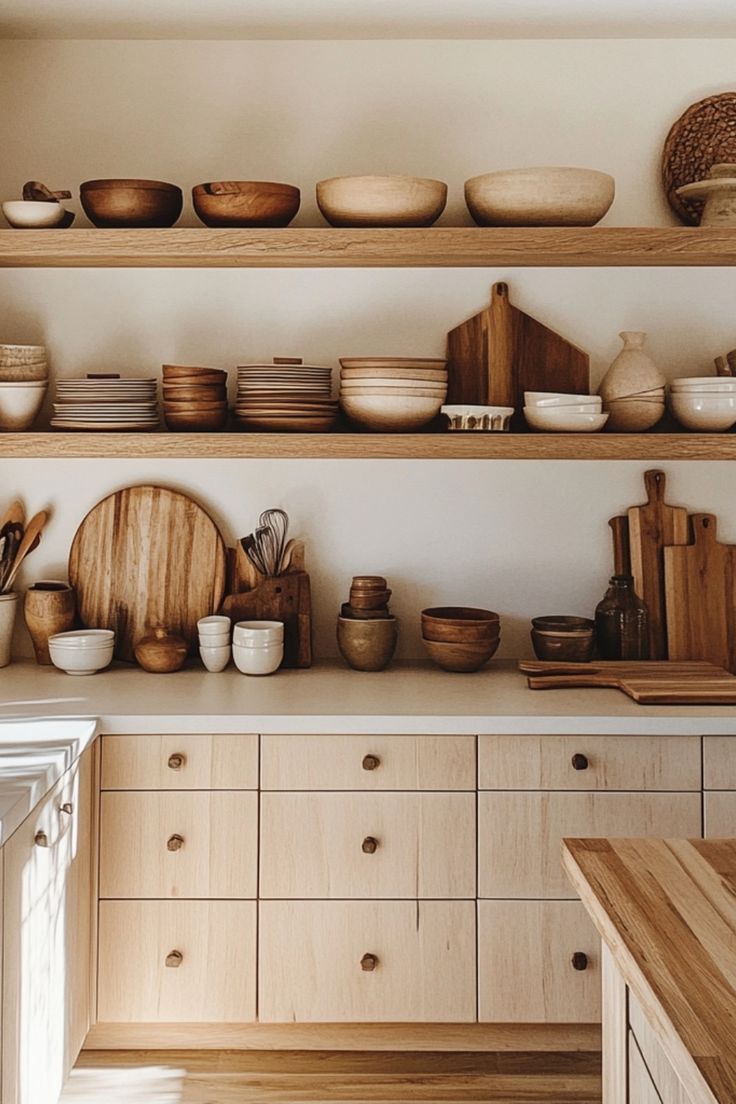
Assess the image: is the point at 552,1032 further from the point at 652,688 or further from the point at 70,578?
the point at 70,578

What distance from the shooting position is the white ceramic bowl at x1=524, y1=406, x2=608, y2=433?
→ 9.02 ft

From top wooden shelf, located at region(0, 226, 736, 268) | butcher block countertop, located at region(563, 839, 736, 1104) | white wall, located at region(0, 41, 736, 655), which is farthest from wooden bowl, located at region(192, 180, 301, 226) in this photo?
butcher block countertop, located at region(563, 839, 736, 1104)

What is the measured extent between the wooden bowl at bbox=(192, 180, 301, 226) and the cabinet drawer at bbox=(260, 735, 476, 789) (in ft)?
4.21

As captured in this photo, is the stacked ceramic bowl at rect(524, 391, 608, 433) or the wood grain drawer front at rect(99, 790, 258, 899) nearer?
the wood grain drawer front at rect(99, 790, 258, 899)

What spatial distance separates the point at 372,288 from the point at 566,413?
68cm

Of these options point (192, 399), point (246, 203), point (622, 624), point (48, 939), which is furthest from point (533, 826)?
point (246, 203)

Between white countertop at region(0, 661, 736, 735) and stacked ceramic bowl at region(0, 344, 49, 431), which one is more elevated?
stacked ceramic bowl at region(0, 344, 49, 431)

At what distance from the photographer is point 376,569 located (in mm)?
3092

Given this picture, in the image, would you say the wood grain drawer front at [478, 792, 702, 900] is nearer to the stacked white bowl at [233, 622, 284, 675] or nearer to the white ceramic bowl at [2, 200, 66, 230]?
the stacked white bowl at [233, 622, 284, 675]

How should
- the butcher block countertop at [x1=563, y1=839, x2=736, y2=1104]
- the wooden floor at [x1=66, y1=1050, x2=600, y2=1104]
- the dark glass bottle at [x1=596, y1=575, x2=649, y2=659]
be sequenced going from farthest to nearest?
the dark glass bottle at [x1=596, y1=575, x2=649, y2=659]
the wooden floor at [x1=66, y1=1050, x2=600, y2=1104]
the butcher block countertop at [x1=563, y1=839, x2=736, y2=1104]

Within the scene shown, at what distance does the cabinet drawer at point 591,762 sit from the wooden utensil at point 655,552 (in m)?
0.55

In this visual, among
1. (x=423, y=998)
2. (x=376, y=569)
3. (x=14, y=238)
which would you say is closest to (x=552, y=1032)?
(x=423, y=998)

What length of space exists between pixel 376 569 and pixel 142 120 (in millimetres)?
1394

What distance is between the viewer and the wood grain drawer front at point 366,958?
8.28 feet
